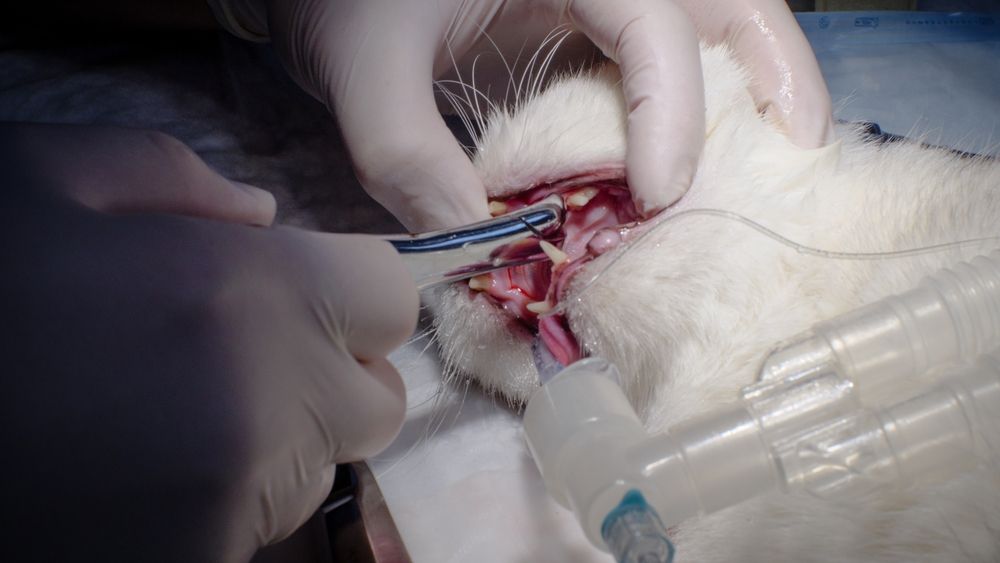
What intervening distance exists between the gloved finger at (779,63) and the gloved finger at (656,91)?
21 cm

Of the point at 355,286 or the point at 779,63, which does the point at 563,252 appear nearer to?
the point at 355,286

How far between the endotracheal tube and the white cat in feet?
0.17

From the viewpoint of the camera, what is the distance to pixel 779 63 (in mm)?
1162

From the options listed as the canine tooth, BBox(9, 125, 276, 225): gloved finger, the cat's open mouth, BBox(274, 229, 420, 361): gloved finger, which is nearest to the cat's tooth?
the cat's open mouth

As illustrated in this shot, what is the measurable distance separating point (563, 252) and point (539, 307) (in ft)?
0.28

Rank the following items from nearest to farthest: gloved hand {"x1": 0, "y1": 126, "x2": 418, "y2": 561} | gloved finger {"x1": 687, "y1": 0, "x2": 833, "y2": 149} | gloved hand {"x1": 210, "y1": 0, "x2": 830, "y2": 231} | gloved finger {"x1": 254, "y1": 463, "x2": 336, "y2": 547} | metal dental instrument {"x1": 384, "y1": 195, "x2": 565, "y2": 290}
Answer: gloved hand {"x1": 0, "y1": 126, "x2": 418, "y2": 561} → gloved finger {"x1": 254, "y1": 463, "x2": 336, "y2": 547} → metal dental instrument {"x1": 384, "y1": 195, "x2": 565, "y2": 290} → gloved hand {"x1": 210, "y1": 0, "x2": 830, "y2": 231} → gloved finger {"x1": 687, "y1": 0, "x2": 833, "y2": 149}

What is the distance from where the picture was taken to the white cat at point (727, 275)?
619 mm

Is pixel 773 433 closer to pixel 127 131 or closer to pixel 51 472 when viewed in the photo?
pixel 51 472

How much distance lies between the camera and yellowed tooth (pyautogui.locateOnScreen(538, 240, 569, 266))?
0.85m

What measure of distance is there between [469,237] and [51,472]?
0.46 m

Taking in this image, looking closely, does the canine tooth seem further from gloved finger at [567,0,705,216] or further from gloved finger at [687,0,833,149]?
gloved finger at [687,0,833,149]

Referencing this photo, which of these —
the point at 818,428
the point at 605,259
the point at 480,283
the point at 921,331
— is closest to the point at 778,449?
the point at 818,428

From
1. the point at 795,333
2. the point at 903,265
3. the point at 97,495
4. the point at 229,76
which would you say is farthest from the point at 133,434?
the point at 229,76

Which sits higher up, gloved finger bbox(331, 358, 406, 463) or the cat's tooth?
the cat's tooth
